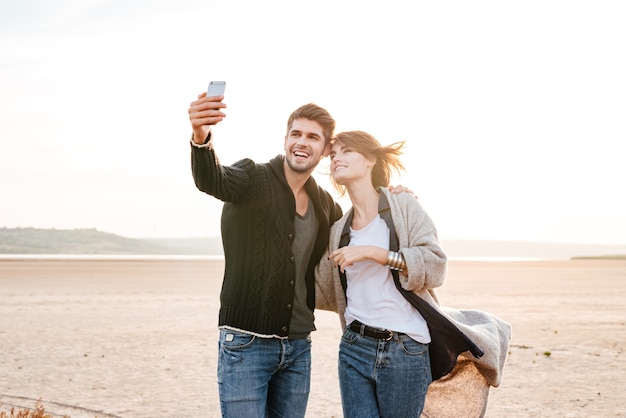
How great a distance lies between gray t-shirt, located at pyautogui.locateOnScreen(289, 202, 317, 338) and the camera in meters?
4.64

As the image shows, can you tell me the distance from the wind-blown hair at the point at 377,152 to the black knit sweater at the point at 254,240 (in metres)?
0.51

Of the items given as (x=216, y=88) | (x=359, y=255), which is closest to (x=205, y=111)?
(x=216, y=88)

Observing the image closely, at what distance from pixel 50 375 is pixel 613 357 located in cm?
1059

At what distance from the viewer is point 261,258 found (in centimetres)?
452

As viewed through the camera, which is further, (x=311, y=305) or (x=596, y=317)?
(x=596, y=317)

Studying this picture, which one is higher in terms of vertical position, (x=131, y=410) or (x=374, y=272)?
(x=374, y=272)

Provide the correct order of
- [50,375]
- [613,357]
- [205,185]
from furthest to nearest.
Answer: [613,357]
[50,375]
[205,185]

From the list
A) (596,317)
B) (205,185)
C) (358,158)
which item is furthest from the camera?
(596,317)

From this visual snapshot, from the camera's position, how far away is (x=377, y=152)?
4.74m

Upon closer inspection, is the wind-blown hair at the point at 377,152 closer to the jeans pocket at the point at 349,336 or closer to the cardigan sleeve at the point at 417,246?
the cardigan sleeve at the point at 417,246

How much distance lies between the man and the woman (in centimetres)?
22

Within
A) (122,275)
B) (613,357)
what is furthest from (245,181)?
(122,275)

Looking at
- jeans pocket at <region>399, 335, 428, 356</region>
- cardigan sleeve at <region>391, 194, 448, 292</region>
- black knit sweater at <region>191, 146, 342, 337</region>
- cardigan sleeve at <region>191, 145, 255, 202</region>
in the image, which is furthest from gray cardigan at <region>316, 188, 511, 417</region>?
cardigan sleeve at <region>191, 145, 255, 202</region>

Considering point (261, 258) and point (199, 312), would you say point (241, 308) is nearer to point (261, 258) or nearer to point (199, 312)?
point (261, 258)
